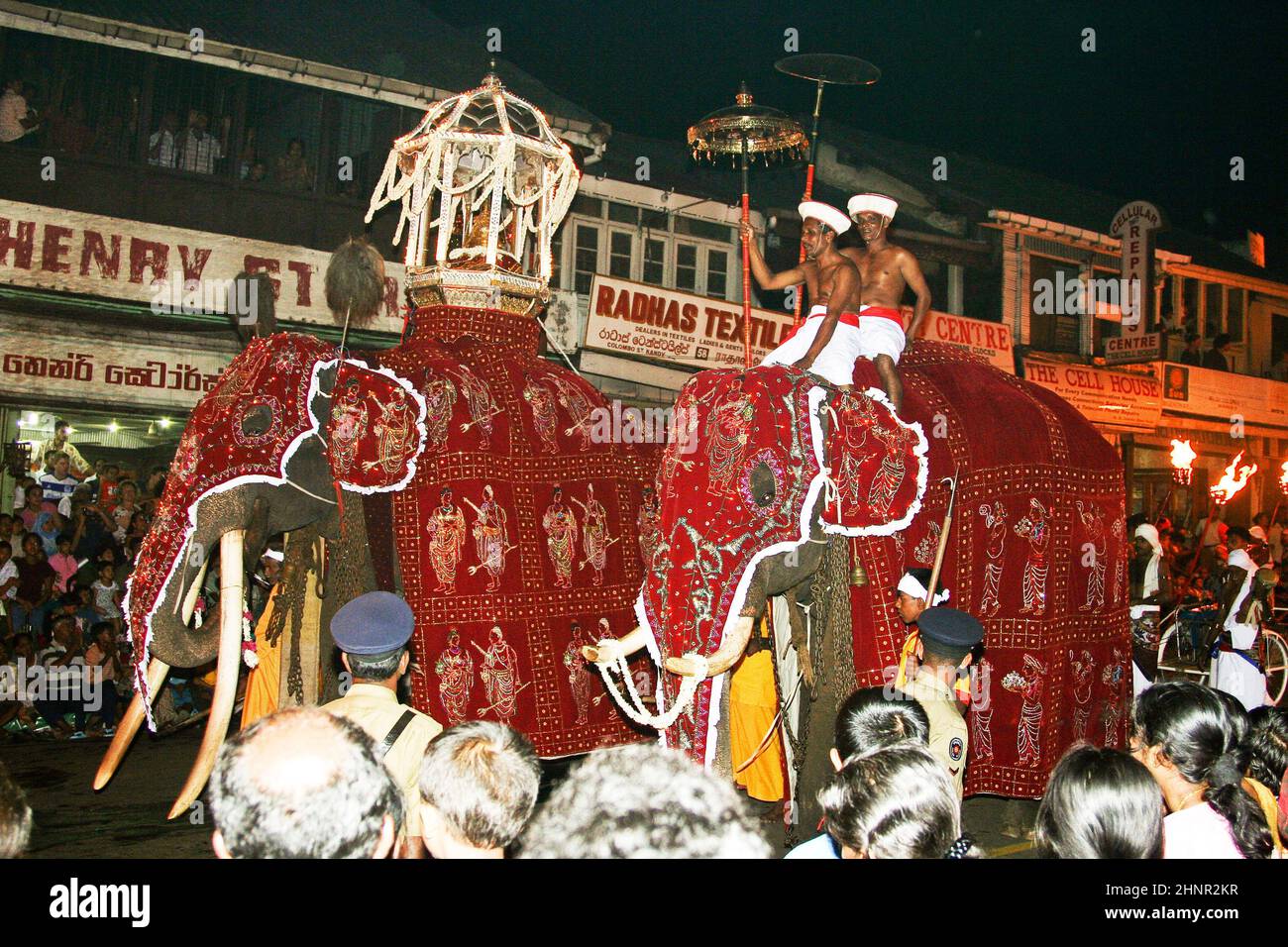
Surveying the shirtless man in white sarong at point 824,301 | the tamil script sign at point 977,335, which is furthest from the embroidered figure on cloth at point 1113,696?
the tamil script sign at point 977,335

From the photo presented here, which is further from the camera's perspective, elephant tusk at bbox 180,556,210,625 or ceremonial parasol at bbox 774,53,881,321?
ceremonial parasol at bbox 774,53,881,321

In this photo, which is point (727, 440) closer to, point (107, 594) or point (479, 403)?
point (479, 403)

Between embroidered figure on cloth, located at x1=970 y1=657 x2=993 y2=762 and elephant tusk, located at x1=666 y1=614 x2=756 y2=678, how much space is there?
5.04ft

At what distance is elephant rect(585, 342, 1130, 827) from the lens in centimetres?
546

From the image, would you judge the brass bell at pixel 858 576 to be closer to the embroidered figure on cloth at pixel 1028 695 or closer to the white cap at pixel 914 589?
the white cap at pixel 914 589

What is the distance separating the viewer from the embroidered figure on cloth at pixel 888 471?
590 cm

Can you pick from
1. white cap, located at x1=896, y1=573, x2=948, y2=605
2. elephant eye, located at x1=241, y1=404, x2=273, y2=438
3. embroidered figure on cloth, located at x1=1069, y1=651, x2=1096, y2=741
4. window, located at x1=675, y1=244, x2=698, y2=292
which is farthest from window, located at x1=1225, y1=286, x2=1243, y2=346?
elephant eye, located at x1=241, y1=404, x2=273, y2=438

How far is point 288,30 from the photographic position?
1680 centimetres

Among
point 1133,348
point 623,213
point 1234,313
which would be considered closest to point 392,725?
point 623,213

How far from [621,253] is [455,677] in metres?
13.7

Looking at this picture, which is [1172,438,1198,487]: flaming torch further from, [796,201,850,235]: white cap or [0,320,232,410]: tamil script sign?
[796,201,850,235]: white cap

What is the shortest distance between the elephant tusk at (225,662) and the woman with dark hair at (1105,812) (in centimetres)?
353

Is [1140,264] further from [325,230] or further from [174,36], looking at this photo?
[174,36]

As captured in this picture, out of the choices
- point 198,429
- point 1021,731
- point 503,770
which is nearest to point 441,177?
point 198,429
